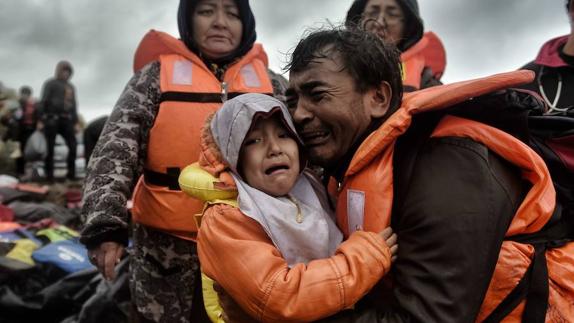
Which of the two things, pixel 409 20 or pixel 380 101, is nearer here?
pixel 380 101

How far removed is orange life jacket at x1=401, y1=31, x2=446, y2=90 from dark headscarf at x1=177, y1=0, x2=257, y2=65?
116cm

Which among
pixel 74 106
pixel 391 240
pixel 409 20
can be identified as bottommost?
pixel 74 106

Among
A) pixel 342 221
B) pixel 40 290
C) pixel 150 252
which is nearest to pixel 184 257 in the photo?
pixel 150 252

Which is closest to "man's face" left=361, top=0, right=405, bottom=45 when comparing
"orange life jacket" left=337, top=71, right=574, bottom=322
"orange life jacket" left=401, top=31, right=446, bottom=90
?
"orange life jacket" left=401, top=31, right=446, bottom=90

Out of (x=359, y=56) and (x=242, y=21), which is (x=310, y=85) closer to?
(x=359, y=56)

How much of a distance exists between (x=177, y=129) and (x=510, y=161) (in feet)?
5.28

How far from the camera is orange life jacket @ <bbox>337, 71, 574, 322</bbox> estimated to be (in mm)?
1489

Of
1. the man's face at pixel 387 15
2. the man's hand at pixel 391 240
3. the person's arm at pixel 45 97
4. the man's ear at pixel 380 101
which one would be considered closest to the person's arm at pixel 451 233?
the man's hand at pixel 391 240

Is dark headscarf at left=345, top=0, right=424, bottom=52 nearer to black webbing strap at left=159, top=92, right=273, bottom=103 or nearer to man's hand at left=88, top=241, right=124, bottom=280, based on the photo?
black webbing strap at left=159, top=92, right=273, bottom=103

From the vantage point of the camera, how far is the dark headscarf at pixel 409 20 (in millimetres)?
3672

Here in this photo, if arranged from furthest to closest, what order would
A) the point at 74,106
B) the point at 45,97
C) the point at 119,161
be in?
the point at 74,106 → the point at 45,97 → the point at 119,161

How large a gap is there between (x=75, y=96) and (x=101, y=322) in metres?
8.06

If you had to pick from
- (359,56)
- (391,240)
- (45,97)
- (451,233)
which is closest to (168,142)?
(359,56)

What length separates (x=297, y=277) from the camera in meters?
1.48
